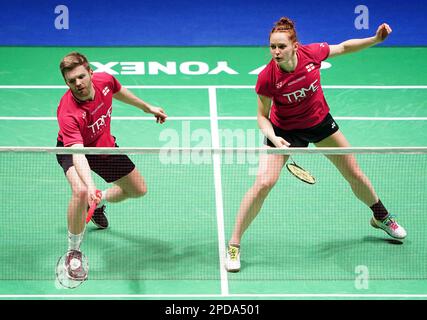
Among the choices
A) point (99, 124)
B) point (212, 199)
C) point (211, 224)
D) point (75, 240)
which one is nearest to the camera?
point (75, 240)

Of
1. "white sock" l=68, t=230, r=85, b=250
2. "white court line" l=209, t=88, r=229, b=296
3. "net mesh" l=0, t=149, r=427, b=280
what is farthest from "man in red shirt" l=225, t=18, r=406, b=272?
"white sock" l=68, t=230, r=85, b=250

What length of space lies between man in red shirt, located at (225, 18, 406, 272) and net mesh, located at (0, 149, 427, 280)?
0.33 metres

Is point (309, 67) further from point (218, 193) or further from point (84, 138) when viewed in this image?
point (84, 138)

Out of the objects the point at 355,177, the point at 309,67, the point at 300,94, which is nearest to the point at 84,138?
the point at 300,94

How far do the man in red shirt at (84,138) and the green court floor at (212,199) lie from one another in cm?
45

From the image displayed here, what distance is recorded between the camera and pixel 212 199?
8016 mm

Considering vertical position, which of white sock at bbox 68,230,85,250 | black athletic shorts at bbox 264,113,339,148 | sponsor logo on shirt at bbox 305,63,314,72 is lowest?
white sock at bbox 68,230,85,250

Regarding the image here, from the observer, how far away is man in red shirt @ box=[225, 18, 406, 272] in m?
6.75

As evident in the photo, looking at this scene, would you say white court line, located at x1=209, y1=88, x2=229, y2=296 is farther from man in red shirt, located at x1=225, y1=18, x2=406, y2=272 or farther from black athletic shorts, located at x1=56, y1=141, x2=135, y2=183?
black athletic shorts, located at x1=56, y1=141, x2=135, y2=183

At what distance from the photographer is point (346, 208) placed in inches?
310

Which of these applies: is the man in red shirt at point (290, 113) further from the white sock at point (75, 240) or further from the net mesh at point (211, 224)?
the white sock at point (75, 240)

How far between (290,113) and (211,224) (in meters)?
1.31

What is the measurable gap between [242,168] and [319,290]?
7.34 feet
